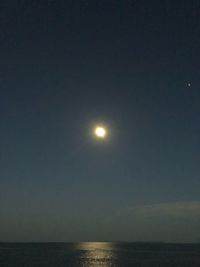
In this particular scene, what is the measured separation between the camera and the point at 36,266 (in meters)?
96.6

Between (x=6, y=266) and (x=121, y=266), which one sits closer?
(x=6, y=266)

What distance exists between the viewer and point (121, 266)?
104 metres

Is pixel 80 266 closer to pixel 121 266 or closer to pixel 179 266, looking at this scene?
pixel 121 266

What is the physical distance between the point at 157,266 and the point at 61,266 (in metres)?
25.9

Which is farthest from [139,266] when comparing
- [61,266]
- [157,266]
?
[61,266]

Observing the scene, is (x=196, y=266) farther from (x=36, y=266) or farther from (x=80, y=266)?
(x=36, y=266)

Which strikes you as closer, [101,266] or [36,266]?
[36,266]

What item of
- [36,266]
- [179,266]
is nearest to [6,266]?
[36,266]

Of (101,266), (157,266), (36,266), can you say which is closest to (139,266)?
(157,266)

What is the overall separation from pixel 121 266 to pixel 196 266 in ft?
65.9

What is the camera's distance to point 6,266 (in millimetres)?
97000

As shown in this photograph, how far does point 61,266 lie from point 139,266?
68.5ft

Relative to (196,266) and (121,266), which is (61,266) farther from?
(196,266)

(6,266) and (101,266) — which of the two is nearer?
(6,266)
